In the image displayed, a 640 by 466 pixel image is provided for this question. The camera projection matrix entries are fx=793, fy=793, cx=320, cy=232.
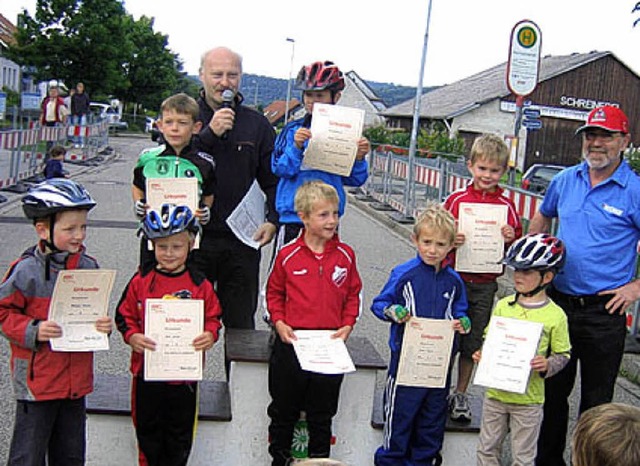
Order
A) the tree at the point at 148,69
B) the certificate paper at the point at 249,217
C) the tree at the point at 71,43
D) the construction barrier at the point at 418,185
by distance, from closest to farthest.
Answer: the certificate paper at the point at 249,217, the construction barrier at the point at 418,185, the tree at the point at 71,43, the tree at the point at 148,69

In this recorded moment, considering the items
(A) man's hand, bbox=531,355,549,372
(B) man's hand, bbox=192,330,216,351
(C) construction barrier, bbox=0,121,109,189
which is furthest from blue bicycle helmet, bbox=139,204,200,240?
(C) construction barrier, bbox=0,121,109,189

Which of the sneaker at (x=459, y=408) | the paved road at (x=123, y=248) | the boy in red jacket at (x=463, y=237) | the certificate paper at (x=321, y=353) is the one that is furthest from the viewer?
the paved road at (x=123, y=248)

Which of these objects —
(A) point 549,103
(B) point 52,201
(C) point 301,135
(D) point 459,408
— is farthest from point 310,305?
(A) point 549,103

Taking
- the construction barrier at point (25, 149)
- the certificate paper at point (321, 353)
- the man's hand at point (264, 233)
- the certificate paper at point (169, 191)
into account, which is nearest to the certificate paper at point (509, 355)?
the certificate paper at point (321, 353)

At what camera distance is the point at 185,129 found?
15.4 ft

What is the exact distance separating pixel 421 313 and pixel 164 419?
156cm

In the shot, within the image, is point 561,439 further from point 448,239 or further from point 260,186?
point 260,186

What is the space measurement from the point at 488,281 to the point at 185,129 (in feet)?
6.84

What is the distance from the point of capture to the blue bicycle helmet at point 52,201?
149 inches

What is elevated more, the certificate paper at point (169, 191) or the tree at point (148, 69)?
the tree at point (148, 69)

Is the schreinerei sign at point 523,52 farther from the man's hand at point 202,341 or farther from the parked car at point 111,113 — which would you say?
the parked car at point 111,113

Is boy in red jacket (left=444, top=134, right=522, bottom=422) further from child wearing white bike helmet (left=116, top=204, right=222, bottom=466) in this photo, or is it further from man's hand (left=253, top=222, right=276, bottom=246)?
child wearing white bike helmet (left=116, top=204, right=222, bottom=466)

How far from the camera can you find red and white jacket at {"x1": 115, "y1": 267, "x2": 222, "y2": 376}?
4.17 metres

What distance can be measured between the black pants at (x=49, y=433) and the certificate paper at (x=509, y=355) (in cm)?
212
